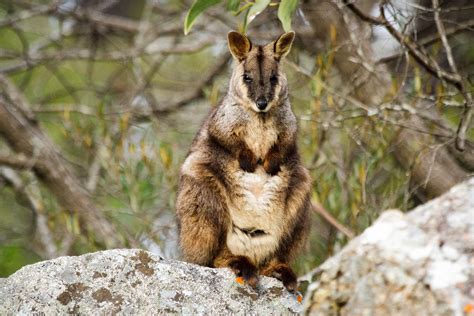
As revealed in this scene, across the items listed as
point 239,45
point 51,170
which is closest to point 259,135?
point 239,45

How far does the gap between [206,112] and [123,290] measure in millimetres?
5653

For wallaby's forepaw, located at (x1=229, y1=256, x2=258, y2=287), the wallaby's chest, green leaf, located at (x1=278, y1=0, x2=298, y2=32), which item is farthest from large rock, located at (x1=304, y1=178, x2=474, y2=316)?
the wallaby's chest

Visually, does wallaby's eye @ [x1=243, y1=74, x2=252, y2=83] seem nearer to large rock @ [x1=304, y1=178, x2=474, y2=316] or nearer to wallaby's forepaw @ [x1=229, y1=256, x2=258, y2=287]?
wallaby's forepaw @ [x1=229, y1=256, x2=258, y2=287]

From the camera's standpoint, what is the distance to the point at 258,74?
6.57m

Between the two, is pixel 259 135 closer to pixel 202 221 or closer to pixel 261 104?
pixel 261 104

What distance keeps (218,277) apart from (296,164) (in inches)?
61.0

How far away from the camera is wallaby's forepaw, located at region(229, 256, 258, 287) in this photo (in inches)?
215

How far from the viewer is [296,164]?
21.7 ft

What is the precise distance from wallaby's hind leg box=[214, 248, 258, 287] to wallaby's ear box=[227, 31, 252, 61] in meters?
1.60

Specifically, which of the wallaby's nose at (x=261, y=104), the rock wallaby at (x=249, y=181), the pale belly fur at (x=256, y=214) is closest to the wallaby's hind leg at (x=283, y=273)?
the rock wallaby at (x=249, y=181)

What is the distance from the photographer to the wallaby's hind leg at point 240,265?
550 cm

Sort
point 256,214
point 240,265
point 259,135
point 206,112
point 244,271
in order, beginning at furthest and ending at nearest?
1. point 206,112
2. point 259,135
3. point 256,214
4. point 240,265
5. point 244,271

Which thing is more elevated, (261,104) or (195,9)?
(195,9)

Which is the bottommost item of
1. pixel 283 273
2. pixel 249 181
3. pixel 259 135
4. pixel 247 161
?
pixel 283 273
